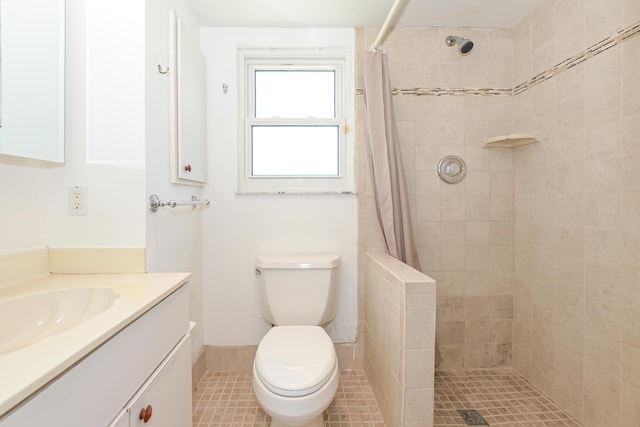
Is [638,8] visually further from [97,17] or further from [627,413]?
[97,17]

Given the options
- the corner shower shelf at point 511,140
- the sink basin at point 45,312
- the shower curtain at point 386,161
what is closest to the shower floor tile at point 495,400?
the shower curtain at point 386,161

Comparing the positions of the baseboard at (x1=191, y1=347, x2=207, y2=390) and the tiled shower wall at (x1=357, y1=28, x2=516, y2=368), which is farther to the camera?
the tiled shower wall at (x1=357, y1=28, x2=516, y2=368)

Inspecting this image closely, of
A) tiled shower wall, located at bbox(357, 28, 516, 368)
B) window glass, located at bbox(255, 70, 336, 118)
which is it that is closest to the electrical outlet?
window glass, located at bbox(255, 70, 336, 118)

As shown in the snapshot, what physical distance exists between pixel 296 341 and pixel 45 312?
3.05 ft

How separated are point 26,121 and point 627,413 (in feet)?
8.25

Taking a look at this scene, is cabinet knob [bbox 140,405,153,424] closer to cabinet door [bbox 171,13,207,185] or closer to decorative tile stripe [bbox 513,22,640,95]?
cabinet door [bbox 171,13,207,185]

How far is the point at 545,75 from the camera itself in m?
1.75

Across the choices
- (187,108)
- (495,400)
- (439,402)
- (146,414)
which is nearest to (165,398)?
(146,414)

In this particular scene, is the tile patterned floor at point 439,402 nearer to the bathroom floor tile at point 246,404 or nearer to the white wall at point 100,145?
the bathroom floor tile at point 246,404

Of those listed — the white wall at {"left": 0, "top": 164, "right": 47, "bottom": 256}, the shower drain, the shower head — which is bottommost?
the shower drain

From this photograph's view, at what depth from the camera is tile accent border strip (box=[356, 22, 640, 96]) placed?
135cm

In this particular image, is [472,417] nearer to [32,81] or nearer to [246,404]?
[246,404]

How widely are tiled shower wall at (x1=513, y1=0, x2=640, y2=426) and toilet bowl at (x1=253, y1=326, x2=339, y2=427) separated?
4.05ft

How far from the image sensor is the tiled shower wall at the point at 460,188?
6.46 ft
